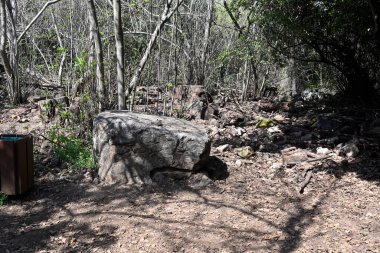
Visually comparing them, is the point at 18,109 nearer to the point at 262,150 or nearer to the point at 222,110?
the point at 222,110

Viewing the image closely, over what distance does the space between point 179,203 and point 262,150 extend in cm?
201

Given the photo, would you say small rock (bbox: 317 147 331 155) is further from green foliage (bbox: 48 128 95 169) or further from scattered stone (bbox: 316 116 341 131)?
green foliage (bbox: 48 128 95 169)

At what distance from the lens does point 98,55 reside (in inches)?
221

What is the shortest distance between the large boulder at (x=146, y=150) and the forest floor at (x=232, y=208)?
0.58ft

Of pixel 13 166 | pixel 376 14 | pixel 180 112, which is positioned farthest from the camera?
pixel 180 112

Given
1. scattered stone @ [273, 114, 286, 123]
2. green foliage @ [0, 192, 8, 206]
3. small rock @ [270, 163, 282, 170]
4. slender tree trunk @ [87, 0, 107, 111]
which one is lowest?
green foliage @ [0, 192, 8, 206]

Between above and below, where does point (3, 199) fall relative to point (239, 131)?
below

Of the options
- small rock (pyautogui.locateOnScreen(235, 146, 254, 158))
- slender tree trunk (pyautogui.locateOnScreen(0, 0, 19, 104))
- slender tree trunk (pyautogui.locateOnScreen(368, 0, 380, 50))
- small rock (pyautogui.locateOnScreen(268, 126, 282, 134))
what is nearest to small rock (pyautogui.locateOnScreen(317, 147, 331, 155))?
small rock (pyautogui.locateOnScreen(235, 146, 254, 158))

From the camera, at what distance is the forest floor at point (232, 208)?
3.31 meters

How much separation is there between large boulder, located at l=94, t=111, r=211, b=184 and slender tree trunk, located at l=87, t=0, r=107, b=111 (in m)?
1.37

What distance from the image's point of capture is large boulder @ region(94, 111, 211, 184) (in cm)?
434

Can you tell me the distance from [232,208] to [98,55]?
304 cm

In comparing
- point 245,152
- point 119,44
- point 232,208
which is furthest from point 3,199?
point 245,152

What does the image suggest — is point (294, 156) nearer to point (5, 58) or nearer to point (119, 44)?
point (119, 44)
